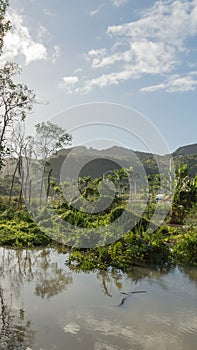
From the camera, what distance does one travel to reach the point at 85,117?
1031cm

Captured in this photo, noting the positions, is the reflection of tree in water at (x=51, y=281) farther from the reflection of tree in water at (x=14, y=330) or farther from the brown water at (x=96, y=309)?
the reflection of tree in water at (x=14, y=330)

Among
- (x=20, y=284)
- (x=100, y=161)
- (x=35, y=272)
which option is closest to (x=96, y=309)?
(x=20, y=284)

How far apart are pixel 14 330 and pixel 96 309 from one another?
4.16 feet

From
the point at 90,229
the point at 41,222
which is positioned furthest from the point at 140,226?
the point at 41,222

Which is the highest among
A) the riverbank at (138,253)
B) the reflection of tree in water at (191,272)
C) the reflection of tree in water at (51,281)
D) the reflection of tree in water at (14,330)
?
the riverbank at (138,253)

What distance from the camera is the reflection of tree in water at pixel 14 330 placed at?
3.40 meters

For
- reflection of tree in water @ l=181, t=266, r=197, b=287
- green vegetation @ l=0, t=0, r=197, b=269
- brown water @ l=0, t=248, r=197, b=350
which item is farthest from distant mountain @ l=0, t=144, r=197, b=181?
brown water @ l=0, t=248, r=197, b=350

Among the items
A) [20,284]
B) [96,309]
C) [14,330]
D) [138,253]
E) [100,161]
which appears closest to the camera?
[14,330]

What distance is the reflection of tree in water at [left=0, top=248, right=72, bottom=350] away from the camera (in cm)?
361

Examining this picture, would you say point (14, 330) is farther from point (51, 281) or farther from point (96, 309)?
point (51, 281)

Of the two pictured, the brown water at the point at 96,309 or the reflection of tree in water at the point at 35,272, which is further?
the reflection of tree in water at the point at 35,272

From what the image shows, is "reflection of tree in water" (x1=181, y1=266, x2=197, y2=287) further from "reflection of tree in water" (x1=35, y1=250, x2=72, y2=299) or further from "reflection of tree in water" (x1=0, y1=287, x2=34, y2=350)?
"reflection of tree in water" (x1=0, y1=287, x2=34, y2=350)

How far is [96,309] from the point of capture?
14.8ft

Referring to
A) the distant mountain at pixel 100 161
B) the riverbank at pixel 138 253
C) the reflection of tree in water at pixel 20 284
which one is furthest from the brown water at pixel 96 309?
the distant mountain at pixel 100 161
